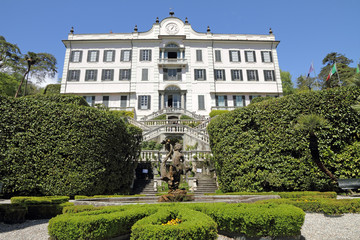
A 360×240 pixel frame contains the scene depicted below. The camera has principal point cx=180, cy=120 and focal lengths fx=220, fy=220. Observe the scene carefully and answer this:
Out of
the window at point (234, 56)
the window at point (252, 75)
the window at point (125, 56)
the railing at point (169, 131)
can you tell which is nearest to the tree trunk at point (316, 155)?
the railing at point (169, 131)

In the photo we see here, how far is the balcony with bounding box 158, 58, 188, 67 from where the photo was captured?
32.9 metres

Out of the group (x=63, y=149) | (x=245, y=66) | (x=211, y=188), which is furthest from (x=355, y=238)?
(x=245, y=66)

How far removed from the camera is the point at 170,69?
33625mm

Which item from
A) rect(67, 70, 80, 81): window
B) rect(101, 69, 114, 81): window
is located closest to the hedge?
rect(101, 69, 114, 81): window

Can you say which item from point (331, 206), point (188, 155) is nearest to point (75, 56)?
point (188, 155)

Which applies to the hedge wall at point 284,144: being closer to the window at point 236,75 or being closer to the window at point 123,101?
the window at point 236,75

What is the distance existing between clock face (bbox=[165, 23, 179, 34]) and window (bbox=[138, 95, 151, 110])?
38.6ft

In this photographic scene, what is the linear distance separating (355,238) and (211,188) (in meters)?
9.54

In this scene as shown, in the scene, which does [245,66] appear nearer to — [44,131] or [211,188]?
[211,188]

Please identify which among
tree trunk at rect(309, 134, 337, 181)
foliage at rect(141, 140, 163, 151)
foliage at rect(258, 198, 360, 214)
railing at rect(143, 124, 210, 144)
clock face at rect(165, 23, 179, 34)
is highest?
clock face at rect(165, 23, 179, 34)

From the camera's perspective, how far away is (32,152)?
1087 centimetres

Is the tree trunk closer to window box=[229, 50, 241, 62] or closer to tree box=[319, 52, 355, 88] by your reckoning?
window box=[229, 50, 241, 62]

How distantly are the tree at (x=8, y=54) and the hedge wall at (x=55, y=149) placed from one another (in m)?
25.0

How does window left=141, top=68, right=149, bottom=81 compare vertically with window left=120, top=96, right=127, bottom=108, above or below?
above
